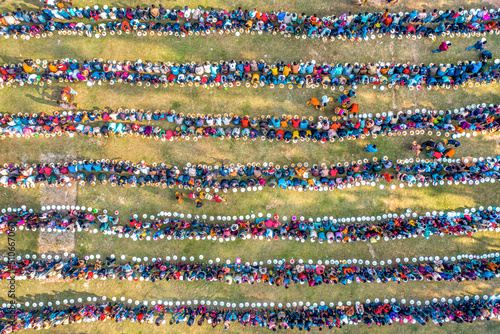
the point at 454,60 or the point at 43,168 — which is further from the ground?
the point at 454,60

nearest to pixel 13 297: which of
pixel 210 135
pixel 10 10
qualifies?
pixel 210 135

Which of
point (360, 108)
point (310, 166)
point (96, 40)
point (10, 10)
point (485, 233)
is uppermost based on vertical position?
point (10, 10)

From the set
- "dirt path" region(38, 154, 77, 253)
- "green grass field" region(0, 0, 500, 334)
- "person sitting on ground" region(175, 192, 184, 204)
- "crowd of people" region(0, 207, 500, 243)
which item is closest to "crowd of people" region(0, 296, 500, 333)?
"green grass field" region(0, 0, 500, 334)

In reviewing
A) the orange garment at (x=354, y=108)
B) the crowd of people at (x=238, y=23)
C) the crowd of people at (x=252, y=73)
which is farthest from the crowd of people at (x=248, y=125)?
the crowd of people at (x=238, y=23)

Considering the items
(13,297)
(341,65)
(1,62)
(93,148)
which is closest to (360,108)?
(341,65)

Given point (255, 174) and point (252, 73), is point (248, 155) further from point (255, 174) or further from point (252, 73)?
point (252, 73)

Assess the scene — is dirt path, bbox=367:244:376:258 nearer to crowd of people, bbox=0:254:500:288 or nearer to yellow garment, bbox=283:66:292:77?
crowd of people, bbox=0:254:500:288

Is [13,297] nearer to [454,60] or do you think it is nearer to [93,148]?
[93,148]

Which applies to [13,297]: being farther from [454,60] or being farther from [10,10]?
[454,60]
